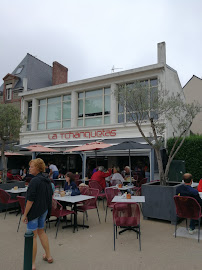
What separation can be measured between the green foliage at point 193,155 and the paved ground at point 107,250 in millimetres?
6295

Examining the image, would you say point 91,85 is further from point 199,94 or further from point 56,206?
point 199,94

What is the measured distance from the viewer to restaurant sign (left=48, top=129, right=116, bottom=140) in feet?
47.0

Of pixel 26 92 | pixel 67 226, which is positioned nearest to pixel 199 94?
pixel 26 92

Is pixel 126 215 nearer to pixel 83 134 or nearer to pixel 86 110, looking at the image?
pixel 83 134

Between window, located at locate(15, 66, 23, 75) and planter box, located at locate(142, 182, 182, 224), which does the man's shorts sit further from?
window, located at locate(15, 66, 23, 75)

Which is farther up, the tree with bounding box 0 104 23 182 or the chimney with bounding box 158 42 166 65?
the chimney with bounding box 158 42 166 65

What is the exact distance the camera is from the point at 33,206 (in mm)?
3369

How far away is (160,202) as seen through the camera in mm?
6000

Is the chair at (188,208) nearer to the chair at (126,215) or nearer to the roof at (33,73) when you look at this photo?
the chair at (126,215)

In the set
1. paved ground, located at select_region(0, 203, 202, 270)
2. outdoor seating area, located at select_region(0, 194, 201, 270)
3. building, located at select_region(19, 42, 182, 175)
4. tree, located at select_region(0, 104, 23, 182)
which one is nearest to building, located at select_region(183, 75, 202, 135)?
building, located at select_region(19, 42, 182, 175)

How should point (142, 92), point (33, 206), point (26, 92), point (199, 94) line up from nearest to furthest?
point (33, 206) → point (142, 92) → point (26, 92) → point (199, 94)

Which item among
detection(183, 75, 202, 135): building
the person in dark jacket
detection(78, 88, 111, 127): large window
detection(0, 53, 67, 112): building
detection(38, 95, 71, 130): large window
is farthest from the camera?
detection(183, 75, 202, 135): building

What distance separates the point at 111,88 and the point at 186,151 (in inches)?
243

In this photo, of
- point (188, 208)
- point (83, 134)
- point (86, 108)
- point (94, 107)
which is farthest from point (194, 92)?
point (188, 208)
